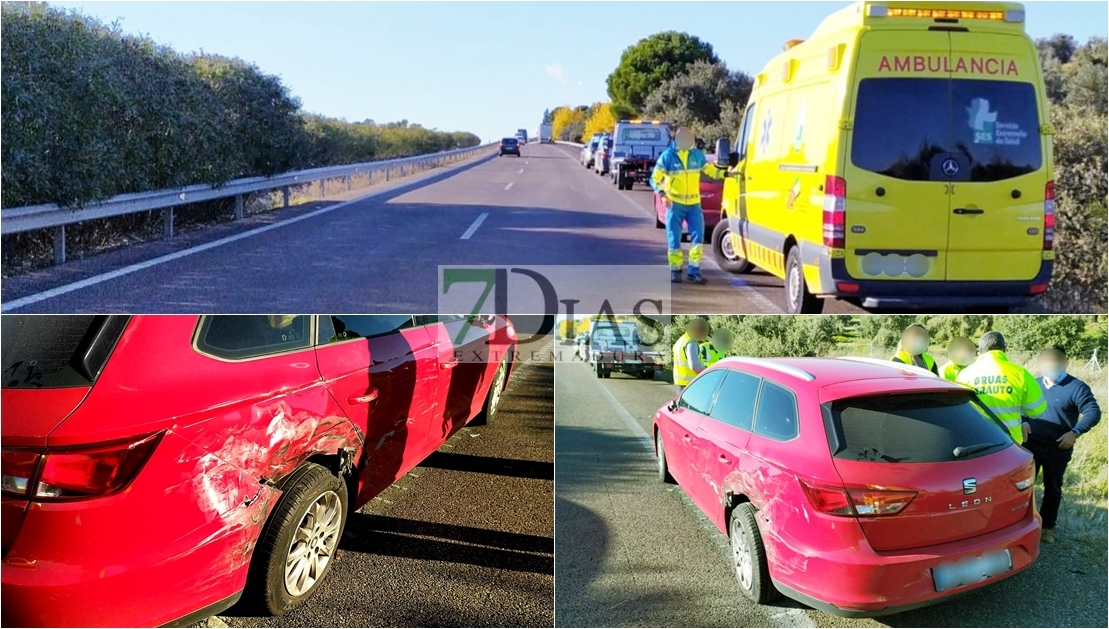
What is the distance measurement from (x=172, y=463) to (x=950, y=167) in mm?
3483

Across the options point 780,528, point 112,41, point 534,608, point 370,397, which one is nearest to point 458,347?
point 370,397

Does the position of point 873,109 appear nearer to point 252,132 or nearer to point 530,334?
point 530,334

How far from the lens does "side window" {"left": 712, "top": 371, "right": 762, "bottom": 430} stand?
3178 millimetres

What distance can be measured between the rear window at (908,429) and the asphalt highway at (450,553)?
1233 millimetres

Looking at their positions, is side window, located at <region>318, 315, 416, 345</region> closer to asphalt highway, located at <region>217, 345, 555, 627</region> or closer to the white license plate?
asphalt highway, located at <region>217, 345, 555, 627</region>

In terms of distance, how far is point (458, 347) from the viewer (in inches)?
147

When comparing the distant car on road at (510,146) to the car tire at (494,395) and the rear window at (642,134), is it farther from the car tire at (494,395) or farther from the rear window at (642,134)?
the car tire at (494,395)

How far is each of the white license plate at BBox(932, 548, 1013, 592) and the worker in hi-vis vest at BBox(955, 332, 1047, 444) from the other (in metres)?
0.58

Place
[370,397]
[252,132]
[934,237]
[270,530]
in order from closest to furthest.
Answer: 1. [270,530]
2. [370,397]
3. [934,237]
4. [252,132]

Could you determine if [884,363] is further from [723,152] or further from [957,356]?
[723,152]

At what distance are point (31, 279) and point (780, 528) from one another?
15.2ft

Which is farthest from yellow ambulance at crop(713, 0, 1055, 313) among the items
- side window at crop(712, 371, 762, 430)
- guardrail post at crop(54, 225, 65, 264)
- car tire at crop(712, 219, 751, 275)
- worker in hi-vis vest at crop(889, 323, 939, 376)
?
guardrail post at crop(54, 225, 65, 264)

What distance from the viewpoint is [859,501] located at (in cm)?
276

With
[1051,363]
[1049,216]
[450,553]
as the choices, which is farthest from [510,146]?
[1051,363]
